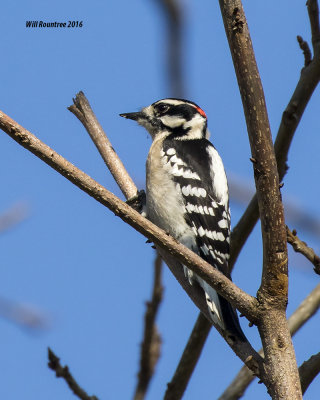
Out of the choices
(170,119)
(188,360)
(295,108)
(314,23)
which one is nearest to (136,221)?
(188,360)

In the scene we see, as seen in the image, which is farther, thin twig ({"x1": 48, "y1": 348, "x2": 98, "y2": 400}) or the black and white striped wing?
the black and white striped wing

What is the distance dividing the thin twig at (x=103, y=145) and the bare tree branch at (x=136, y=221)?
1.68 metres

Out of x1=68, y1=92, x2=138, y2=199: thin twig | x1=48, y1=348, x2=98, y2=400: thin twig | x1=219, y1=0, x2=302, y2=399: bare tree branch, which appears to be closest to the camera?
x1=219, y1=0, x2=302, y2=399: bare tree branch

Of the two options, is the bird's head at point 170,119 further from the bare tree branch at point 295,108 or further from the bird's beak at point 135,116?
the bare tree branch at point 295,108

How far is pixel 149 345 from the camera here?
12.9 feet

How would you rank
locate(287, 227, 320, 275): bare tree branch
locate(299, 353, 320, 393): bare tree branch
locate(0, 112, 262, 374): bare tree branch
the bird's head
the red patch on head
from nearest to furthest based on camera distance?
locate(0, 112, 262, 374): bare tree branch < locate(299, 353, 320, 393): bare tree branch < locate(287, 227, 320, 275): bare tree branch < the bird's head < the red patch on head

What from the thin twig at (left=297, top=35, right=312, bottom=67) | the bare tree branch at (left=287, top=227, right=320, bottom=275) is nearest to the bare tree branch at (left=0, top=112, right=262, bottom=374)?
the bare tree branch at (left=287, top=227, right=320, bottom=275)

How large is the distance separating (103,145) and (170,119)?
110 centimetres

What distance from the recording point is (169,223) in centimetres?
480

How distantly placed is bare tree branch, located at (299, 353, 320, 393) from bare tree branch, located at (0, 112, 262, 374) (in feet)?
1.23

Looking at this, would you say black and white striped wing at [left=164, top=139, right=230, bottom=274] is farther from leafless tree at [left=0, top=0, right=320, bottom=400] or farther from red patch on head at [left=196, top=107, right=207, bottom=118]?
leafless tree at [left=0, top=0, right=320, bottom=400]

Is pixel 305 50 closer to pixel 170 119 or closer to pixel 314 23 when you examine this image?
pixel 314 23

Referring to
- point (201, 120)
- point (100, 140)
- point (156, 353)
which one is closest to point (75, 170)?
point (156, 353)

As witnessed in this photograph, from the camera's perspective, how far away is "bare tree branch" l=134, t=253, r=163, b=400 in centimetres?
392
